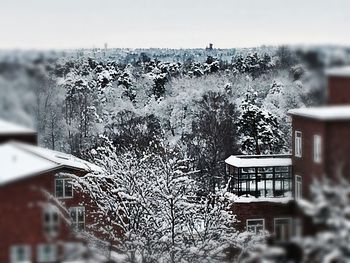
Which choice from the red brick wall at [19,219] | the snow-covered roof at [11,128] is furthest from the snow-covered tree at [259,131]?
the red brick wall at [19,219]

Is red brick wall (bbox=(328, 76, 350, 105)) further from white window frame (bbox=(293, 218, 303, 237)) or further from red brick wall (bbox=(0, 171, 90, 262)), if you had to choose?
red brick wall (bbox=(0, 171, 90, 262))

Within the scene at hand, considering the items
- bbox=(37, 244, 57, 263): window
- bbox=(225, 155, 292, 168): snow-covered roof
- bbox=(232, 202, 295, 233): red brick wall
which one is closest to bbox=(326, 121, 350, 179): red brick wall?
bbox=(37, 244, 57, 263): window

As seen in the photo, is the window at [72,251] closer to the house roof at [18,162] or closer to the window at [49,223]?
the window at [49,223]

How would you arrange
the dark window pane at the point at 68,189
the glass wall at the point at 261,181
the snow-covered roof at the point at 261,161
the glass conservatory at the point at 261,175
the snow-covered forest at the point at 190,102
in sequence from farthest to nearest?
the snow-covered forest at the point at 190,102 → the dark window pane at the point at 68,189 → the glass wall at the point at 261,181 → the glass conservatory at the point at 261,175 → the snow-covered roof at the point at 261,161

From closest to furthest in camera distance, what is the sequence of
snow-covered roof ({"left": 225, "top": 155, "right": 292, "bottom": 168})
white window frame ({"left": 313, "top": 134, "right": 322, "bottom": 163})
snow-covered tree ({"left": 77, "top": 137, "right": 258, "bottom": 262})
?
white window frame ({"left": 313, "top": 134, "right": 322, "bottom": 163})
snow-covered tree ({"left": 77, "top": 137, "right": 258, "bottom": 262})
snow-covered roof ({"left": 225, "top": 155, "right": 292, "bottom": 168})

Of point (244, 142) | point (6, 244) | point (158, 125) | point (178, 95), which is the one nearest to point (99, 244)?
point (6, 244)

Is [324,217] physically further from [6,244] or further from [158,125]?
[158,125]

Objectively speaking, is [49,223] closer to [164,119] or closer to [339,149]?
[339,149]
